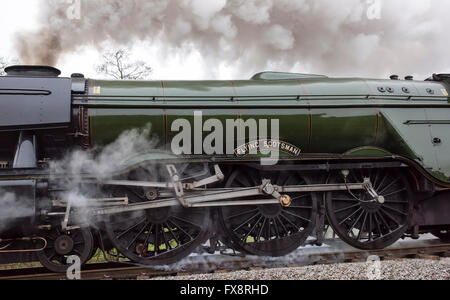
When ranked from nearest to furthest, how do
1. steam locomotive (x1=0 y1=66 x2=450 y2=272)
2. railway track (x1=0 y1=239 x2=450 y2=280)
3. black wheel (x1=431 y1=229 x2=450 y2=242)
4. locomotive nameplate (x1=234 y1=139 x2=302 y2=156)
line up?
steam locomotive (x1=0 y1=66 x2=450 y2=272) < railway track (x1=0 y1=239 x2=450 y2=280) < locomotive nameplate (x1=234 y1=139 x2=302 y2=156) < black wheel (x1=431 y1=229 x2=450 y2=242)

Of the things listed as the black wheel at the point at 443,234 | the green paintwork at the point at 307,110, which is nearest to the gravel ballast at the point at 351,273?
the black wheel at the point at 443,234

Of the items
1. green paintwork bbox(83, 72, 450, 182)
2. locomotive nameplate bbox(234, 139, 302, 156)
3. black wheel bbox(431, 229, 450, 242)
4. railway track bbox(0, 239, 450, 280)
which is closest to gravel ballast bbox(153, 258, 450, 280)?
railway track bbox(0, 239, 450, 280)

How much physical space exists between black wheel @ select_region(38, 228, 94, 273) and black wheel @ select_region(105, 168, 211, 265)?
336 millimetres

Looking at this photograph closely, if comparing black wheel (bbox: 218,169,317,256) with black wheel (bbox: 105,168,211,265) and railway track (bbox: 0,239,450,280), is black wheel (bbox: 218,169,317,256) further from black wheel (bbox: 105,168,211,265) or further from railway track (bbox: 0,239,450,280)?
black wheel (bbox: 105,168,211,265)

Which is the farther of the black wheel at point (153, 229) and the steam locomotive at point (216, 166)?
the black wheel at point (153, 229)

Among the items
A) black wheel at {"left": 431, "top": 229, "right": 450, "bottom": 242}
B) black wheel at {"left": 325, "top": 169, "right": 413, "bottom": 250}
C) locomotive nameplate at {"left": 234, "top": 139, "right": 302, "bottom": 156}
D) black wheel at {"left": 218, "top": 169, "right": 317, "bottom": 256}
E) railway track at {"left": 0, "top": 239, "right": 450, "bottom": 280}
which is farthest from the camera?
black wheel at {"left": 431, "top": 229, "right": 450, "bottom": 242}

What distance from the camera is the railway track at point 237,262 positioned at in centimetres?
564

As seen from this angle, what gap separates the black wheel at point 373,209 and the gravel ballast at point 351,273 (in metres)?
0.45

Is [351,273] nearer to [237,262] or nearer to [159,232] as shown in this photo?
[237,262]

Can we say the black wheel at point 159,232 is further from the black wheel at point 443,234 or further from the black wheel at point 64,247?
the black wheel at point 443,234

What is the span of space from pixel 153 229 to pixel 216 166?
4.66 ft

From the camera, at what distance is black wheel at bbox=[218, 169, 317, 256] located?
6160 mm
